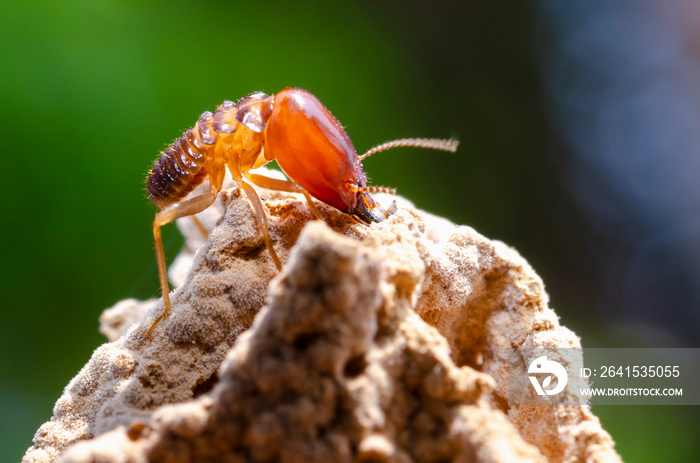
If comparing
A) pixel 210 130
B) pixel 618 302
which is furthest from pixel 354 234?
pixel 618 302

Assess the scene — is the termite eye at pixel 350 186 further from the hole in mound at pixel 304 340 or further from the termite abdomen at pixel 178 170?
the hole in mound at pixel 304 340

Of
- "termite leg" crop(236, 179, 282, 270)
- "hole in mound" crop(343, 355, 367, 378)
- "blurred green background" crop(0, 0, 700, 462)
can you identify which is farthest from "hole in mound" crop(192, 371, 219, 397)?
"blurred green background" crop(0, 0, 700, 462)

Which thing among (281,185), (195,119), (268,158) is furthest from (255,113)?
(195,119)

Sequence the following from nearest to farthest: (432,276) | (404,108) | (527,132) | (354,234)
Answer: (432,276), (354,234), (404,108), (527,132)

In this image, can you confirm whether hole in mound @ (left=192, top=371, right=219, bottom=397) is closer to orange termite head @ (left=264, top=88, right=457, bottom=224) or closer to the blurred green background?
orange termite head @ (left=264, top=88, right=457, bottom=224)

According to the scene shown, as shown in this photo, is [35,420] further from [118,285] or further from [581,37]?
[581,37]

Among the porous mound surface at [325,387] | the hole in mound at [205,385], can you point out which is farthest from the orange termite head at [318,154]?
the hole in mound at [205,385]
